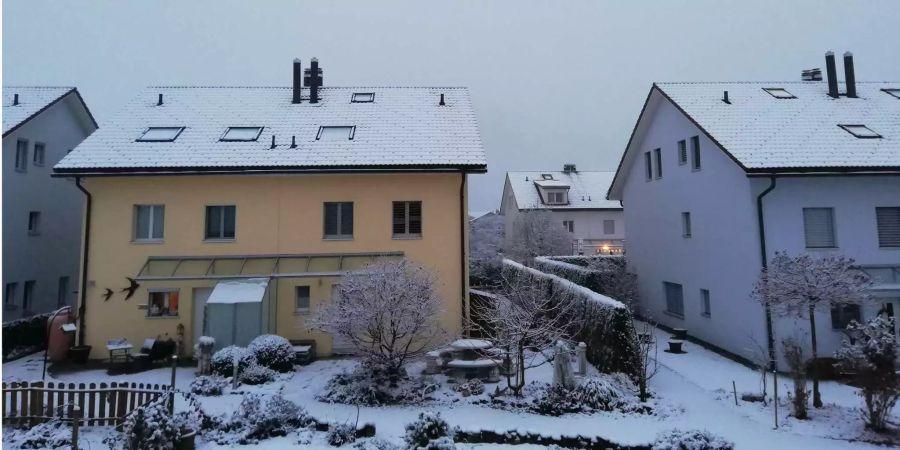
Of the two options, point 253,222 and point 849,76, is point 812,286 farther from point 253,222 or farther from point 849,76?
point 253,222

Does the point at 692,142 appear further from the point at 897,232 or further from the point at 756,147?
the point at 897,232

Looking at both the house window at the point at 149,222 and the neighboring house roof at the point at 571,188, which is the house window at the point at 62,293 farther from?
the neighboring house roof at the point at 571,188

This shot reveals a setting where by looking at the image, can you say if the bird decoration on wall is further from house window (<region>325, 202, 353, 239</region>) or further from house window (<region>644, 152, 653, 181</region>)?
house window (<region>644, 152, 653, 181</region>)

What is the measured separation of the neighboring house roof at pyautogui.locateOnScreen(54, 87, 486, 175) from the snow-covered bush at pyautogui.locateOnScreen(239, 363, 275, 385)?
629cm

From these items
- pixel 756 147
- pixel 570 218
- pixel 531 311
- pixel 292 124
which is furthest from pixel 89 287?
pixel 570 218

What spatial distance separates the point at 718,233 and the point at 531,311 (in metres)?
8.18

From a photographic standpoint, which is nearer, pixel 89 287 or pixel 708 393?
pixel 708 393

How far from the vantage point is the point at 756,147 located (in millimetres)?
15180

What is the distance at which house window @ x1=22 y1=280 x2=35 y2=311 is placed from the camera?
19203 mm

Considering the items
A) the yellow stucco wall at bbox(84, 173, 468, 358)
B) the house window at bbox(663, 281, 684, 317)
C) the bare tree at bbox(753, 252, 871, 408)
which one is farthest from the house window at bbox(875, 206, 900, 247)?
the yellow stucco wall at bbox(84, 173, 468, 358)

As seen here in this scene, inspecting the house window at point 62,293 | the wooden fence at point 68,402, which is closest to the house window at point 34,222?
the house window at point 62,293

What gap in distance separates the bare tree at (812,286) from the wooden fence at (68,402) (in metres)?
14.9

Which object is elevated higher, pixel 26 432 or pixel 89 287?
pixel 89 287

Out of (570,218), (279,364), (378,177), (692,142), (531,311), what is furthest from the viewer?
(570,218)
